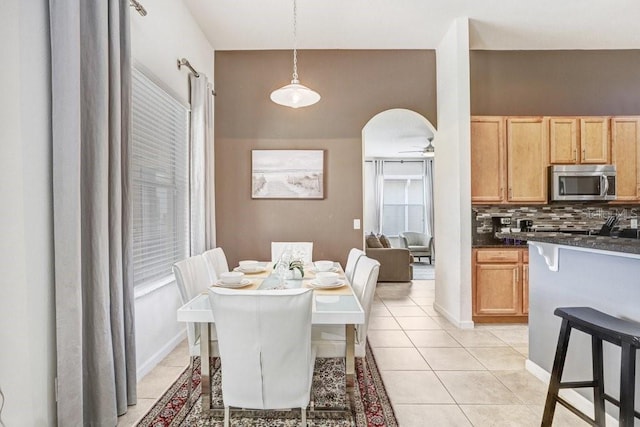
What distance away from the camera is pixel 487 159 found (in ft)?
12.9

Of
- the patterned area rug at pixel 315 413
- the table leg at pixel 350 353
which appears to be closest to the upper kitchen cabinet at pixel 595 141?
the patterned area rug at pixel 315 413

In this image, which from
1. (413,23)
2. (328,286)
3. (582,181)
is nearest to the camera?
(328,286)

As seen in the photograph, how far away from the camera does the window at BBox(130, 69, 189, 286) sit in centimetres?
272

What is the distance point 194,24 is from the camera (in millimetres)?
3697

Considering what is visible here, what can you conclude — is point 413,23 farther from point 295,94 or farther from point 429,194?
point 429,194

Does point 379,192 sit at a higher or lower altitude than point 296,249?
higher

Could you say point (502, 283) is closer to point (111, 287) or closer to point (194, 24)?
point (111, 287)

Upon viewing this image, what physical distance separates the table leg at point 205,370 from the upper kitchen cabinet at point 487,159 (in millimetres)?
3162

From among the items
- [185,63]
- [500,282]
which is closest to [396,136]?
A: [500,282]

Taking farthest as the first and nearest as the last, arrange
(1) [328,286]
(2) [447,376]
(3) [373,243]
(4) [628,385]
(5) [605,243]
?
(3) [373,243] → (2) [447,376] → (1) [328,286] → (5) [605,243] → (4) [628,385]

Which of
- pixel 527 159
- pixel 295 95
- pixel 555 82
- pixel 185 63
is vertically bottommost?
pixel 527 159

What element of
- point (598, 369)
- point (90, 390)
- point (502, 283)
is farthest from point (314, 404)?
point (502, 283)

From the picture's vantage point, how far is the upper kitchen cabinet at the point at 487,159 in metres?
3.92

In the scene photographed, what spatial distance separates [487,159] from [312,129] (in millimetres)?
2065
